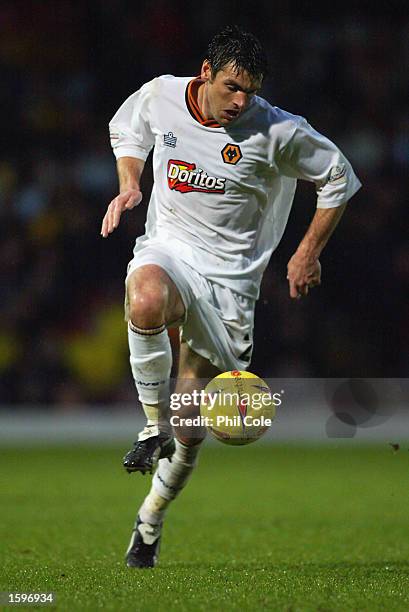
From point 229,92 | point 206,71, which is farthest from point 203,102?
point 229,92

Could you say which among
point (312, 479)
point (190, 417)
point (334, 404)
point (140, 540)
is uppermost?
point (190, 417)

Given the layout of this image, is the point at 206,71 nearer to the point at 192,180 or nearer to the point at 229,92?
the point at 229,92

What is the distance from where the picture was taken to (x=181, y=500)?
924 centimetres

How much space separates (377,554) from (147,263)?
6.97ft

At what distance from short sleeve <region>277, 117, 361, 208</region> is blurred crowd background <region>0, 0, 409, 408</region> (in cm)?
748

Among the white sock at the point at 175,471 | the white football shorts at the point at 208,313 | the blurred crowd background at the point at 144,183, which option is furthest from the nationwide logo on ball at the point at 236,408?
the blurred crowd background at the point at 144,183

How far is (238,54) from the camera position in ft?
18.0

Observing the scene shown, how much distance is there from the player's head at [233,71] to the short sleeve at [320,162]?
34 centimetres

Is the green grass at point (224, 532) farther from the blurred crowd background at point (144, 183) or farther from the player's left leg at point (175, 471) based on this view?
the blurred crowd background at point (144, 183)

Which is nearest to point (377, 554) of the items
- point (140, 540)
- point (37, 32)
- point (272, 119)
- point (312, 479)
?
point (140, 540)

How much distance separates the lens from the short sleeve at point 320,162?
5.77 metres

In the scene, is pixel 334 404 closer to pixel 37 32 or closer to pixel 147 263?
pixel 37 32

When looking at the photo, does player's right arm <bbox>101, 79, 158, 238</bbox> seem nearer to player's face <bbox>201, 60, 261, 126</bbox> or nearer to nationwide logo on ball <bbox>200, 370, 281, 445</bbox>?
player's face <bbox>201, 60, 261, 126</bbox>

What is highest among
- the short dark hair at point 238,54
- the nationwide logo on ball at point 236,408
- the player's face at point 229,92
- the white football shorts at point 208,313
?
the short dark hair at point 238,54
